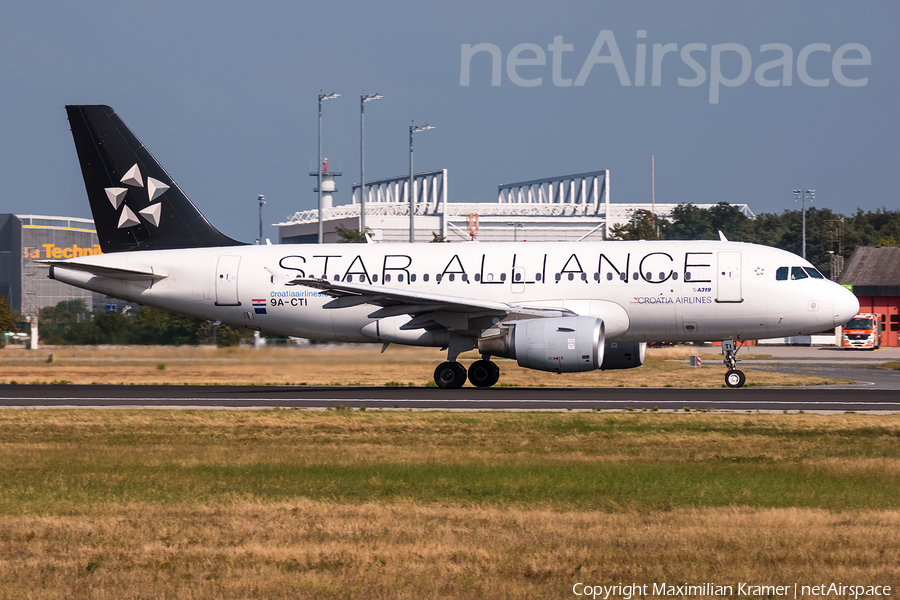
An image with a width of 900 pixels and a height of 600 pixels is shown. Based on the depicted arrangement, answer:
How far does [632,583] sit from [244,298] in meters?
22.2

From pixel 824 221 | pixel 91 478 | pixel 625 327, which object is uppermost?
pixel 824 221

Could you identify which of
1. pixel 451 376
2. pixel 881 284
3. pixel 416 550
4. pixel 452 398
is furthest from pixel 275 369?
pixel 881 284

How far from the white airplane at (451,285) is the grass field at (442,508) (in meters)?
7.72

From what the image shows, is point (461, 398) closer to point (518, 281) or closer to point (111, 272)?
point (518, 281)

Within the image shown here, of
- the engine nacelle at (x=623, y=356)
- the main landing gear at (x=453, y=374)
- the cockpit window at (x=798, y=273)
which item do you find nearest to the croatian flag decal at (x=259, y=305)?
the main landing gear at (x=453, y=374)

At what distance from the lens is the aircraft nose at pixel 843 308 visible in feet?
84.8

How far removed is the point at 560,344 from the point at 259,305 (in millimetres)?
9163

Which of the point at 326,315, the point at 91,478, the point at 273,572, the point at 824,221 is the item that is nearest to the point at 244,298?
the point at 326,315

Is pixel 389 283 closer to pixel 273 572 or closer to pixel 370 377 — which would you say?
pixel 370 377

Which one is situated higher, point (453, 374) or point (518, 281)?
point (518, 281)

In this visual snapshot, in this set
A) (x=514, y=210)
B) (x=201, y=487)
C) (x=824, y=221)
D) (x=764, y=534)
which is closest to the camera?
(x=764, y=534)

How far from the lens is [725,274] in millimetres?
26062

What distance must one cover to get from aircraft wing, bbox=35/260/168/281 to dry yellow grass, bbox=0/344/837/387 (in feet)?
10.5

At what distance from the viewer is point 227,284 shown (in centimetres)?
2850
